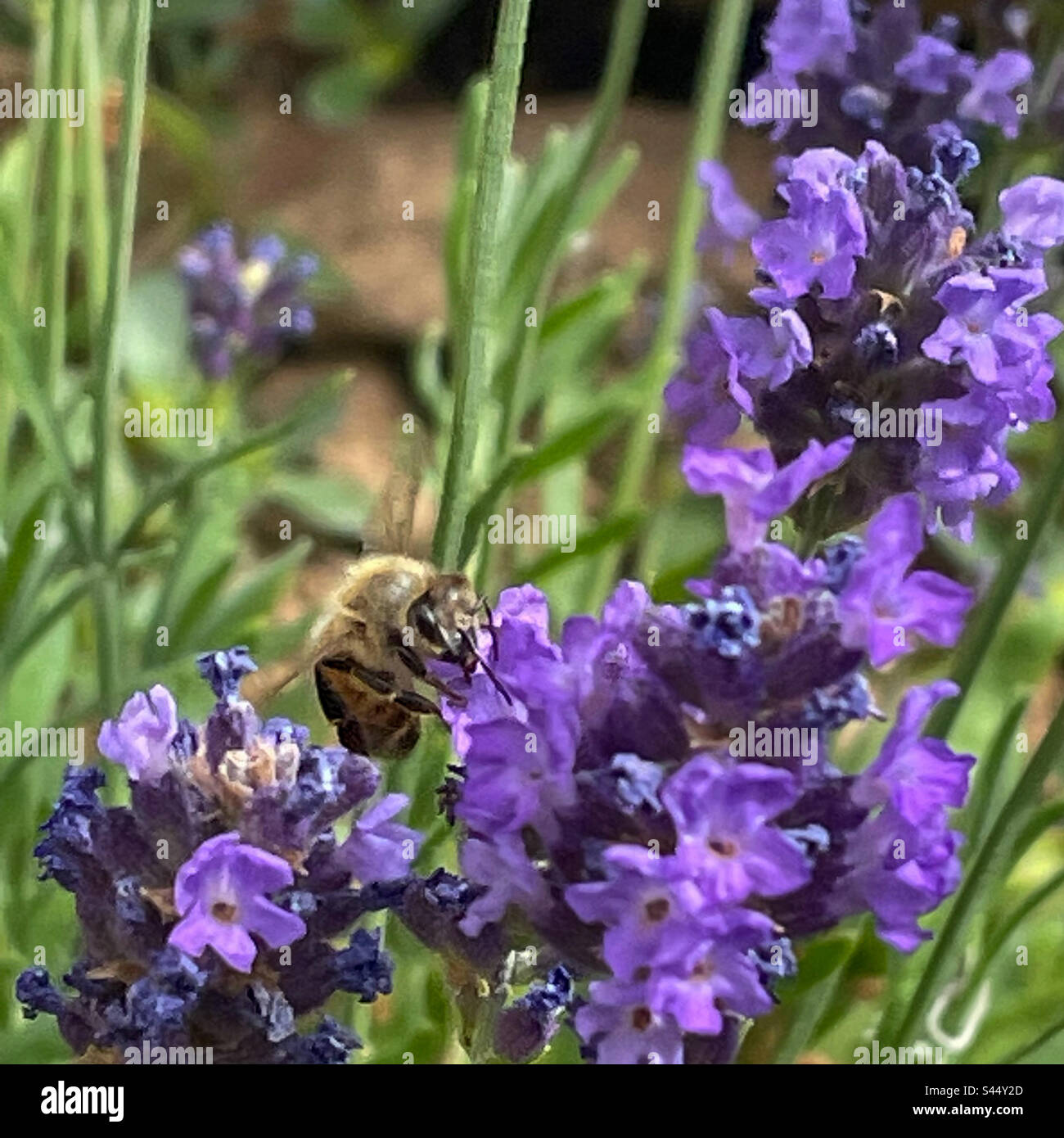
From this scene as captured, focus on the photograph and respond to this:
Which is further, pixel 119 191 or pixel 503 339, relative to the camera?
pixel 503 339

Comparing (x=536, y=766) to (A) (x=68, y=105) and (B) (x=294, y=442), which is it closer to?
(A) (x=68, y=105)

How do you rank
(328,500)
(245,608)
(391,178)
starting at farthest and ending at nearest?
1. (391,178)
2. (328,500)
3. (245,608)

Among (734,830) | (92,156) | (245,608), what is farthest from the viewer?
(245,608)

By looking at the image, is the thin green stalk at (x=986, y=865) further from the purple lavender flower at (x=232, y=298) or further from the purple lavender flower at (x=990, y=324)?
the purple lavender flower at (x=232, y=298)

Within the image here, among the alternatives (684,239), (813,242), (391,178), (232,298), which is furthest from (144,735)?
(391,178)

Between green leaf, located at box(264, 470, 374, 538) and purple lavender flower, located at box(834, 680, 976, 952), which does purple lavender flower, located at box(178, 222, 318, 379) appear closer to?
green leaf, located at box(264, 470, 374, 538)

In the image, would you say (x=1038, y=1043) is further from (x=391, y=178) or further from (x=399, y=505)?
(x=391, y=178)
